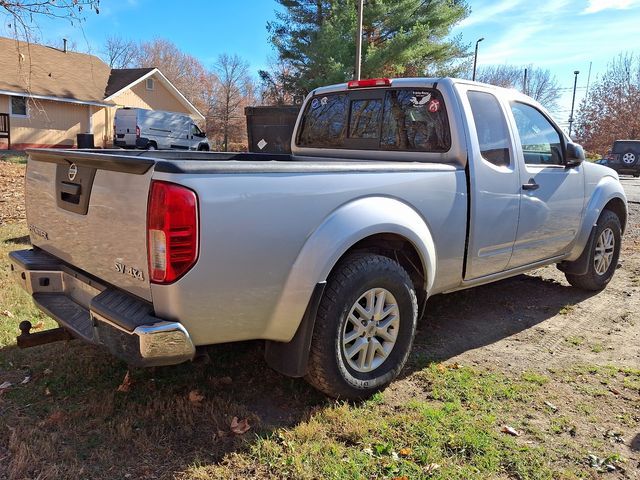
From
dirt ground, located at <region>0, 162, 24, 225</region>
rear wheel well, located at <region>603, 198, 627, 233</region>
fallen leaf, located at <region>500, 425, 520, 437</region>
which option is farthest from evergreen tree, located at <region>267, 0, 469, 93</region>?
fallen leaf, located at <region>500, 425, 520, 437</region>

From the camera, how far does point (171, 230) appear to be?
93.1 inches

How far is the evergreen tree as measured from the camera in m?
24.8

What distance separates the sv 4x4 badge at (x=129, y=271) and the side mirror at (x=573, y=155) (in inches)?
157

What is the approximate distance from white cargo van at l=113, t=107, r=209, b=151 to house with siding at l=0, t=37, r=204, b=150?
7.62 ft

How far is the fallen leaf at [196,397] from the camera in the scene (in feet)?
10.4

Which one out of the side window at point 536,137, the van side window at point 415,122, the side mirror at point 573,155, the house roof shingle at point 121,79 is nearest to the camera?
the van side window at point 415,122

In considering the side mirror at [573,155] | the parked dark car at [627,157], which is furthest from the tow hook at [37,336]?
the parked dark car at [627,157]

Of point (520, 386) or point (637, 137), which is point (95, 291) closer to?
point (520, 386)

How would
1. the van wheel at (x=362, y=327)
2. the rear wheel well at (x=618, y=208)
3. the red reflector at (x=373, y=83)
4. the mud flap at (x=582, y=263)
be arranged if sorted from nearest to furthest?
1. the van wheel at (x=362, y=327)
2. the red reflector at (x=373, y=83)
3. the mud flap at (x=582, y=263)
4. the rear wheel well at (x=618, y=208)

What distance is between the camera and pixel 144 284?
250 cm

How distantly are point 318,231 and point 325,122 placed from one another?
7.59ft

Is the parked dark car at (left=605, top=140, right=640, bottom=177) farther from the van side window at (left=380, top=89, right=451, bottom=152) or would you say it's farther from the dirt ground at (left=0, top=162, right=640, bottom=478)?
the van side window at (left=380, top=89, right=451, bottom=152)

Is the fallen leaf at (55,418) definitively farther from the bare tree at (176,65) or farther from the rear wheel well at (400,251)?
the bare tree at (176,65)

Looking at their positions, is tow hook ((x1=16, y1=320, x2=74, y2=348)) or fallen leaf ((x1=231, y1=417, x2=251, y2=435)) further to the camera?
tow hook ((x1=16, y1=320, x2=74, y2=348))
